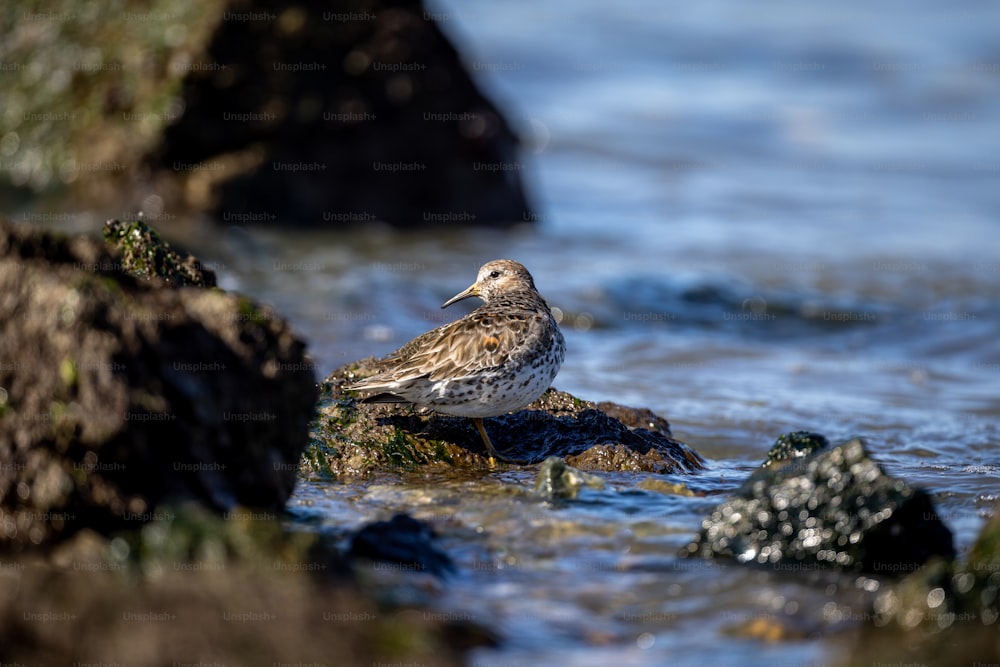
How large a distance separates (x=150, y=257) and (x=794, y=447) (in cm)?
349

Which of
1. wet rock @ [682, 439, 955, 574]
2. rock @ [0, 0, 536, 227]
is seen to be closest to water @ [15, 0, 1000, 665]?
wet rock @ [682, 439, 955, 574]

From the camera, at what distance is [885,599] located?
4.37m

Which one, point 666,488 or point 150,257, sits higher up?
point 150,257

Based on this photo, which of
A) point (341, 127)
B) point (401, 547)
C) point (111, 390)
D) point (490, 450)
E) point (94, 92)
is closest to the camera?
point (111, 390)

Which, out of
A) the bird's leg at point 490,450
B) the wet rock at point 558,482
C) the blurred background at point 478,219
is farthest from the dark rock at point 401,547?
the blurred background at point 478,219

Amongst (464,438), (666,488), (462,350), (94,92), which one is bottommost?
(666,488)

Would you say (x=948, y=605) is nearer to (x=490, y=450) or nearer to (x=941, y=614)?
(x=941, y=614)

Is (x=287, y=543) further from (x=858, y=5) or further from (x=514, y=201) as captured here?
(x=858, y=5)

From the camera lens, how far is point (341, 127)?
13.6m

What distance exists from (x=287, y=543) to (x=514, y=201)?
437 inches

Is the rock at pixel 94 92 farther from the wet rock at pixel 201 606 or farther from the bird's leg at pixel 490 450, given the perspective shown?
the wet rock at pixel 201 606

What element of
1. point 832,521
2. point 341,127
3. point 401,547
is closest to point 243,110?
point 341,127

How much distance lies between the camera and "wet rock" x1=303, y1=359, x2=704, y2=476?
6.27 metres

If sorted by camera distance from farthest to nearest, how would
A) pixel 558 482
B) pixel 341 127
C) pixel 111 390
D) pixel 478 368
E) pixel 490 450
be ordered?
pixel 341 127 < pixel 490 450 < pixel 478 368 < pixel 558 482 < pixel 111 390
